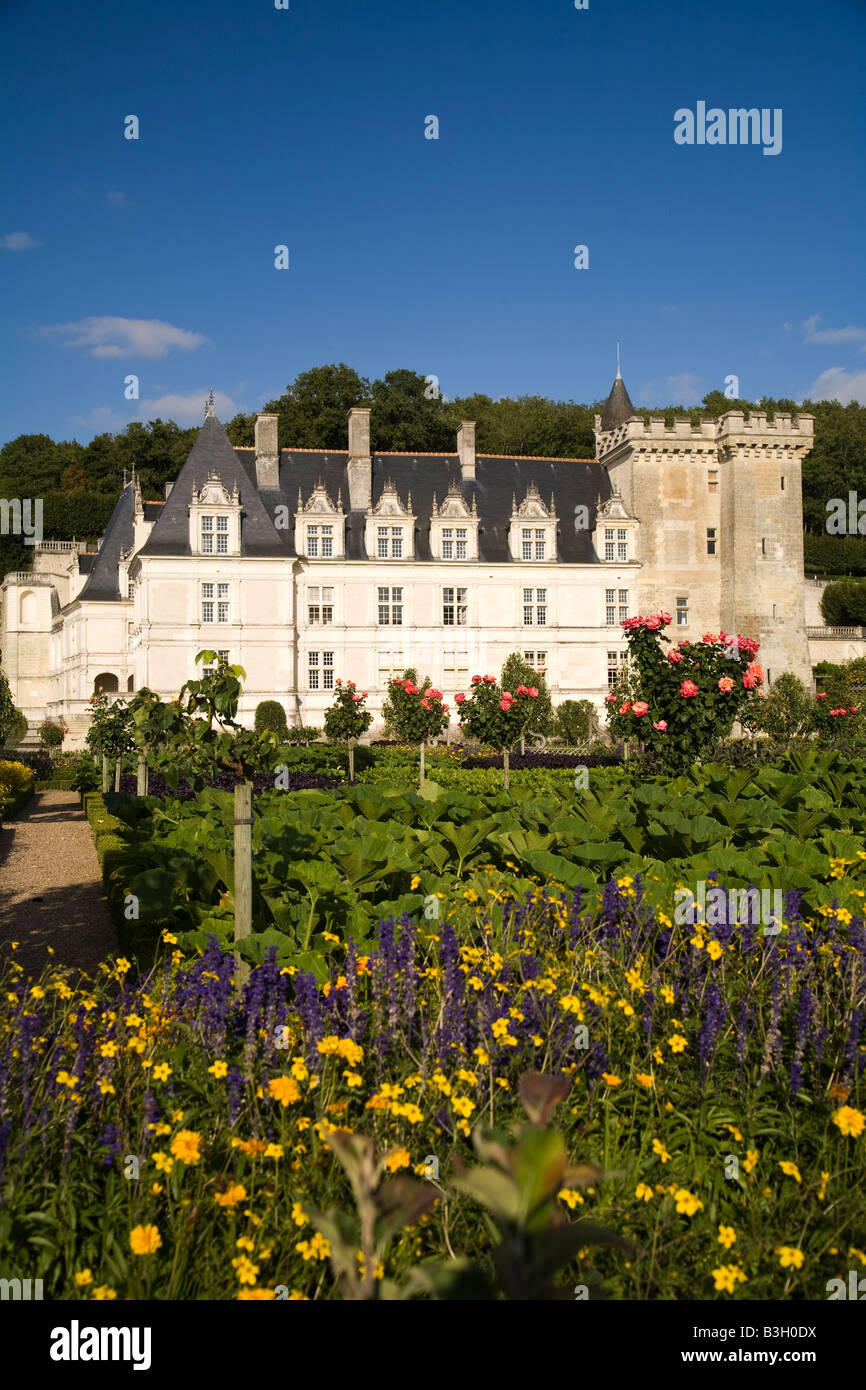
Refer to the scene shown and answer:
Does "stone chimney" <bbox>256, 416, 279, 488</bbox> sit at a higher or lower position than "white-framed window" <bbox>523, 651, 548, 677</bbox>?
higher

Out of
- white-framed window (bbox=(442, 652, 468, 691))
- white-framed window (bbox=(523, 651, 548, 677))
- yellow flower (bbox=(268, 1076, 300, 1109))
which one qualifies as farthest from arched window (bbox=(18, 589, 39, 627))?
yellow flower (bbox=(268, 1076, 300, 1109))

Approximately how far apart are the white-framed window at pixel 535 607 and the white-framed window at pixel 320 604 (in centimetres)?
724

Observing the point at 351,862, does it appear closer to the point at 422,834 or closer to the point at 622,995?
the point at 422,834

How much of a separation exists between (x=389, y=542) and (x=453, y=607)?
11.0 ft

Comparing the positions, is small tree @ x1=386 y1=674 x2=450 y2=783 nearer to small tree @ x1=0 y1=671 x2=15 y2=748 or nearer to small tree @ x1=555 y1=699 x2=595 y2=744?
small tree @ x1=0 y1=671 x2=15 y2=748

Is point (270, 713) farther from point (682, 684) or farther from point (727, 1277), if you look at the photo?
point (727, 1277)

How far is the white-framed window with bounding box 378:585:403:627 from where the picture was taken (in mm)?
36125

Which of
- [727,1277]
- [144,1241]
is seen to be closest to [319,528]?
[144,1241]

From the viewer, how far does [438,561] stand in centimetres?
3622

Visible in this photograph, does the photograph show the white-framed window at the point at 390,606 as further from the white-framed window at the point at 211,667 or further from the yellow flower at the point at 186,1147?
the yellow flower at the point at 186,1147

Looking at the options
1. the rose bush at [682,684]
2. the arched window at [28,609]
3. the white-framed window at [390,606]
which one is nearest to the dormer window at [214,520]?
the white-framed window at [390,606]

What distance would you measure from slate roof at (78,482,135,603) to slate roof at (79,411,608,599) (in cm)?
4

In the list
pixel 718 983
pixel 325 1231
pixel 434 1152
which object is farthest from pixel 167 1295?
pixel 718 983
